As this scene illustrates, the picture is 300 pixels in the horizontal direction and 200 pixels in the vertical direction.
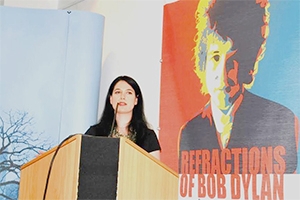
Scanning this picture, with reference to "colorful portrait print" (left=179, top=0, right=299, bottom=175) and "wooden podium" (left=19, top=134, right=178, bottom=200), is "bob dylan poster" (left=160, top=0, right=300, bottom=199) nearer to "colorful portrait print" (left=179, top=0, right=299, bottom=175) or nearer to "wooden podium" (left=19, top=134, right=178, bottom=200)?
"colorful portrait print" (left=179, top=0, right=299, bottom=175)

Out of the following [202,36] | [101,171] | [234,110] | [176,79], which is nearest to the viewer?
[101,171]

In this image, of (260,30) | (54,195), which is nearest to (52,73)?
(260,30)

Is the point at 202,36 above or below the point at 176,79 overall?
above

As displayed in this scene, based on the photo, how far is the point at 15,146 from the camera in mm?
2352

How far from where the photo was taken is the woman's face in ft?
7.52

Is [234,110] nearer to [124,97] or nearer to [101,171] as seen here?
[124,97]

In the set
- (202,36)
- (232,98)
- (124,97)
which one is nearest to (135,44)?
(124,97)

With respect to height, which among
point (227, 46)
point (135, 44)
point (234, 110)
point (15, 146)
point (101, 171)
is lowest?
point (101, 171)

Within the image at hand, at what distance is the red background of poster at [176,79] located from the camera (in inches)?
85.2

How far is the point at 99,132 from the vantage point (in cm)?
226

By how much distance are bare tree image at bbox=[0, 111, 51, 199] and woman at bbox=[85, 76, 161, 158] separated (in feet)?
1.01

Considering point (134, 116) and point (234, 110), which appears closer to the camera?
point (234, 110)

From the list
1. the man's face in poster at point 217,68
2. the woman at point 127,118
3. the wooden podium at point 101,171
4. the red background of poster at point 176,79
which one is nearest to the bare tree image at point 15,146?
the woman at point 127,118

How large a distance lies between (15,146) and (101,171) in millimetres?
1253
